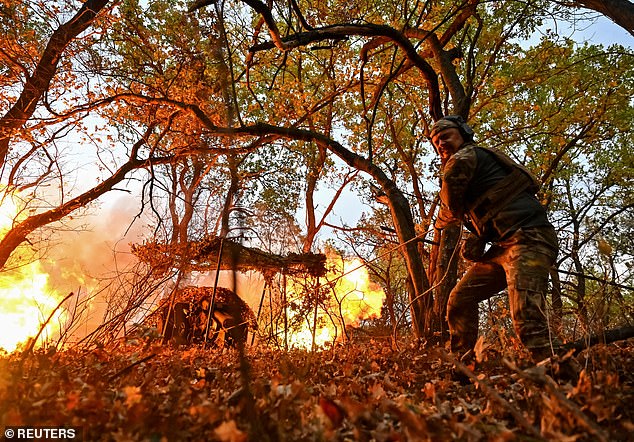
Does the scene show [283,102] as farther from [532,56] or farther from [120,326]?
[120,326]

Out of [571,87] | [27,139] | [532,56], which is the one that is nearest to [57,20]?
[27,139]

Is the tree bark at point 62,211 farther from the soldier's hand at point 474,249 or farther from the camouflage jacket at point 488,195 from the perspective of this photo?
the soldier's hand at point 474,249

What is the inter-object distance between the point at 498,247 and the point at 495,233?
17 cm

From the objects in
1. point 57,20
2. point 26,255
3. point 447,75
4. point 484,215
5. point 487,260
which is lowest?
point 487,260

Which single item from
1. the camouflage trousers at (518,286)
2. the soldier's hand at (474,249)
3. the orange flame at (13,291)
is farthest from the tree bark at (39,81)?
the camouflage trousers at (518,286)

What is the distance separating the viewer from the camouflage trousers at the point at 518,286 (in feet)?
11.1

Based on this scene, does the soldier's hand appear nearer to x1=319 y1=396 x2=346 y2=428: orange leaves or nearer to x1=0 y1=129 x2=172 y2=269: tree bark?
x1=319 y1=396 x2=346 y2=428: orange leaves

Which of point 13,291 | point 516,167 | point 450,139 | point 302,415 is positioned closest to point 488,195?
point 516,167

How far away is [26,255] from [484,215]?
455 inches

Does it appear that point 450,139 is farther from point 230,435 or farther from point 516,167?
point 230,435

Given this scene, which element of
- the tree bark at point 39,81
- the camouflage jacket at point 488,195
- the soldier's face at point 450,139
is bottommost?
the camouflage jacket at point 488,195

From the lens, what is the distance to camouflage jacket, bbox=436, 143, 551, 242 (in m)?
3.84

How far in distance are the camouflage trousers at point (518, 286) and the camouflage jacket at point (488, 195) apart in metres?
0.15

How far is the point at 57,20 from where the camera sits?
760 cm
